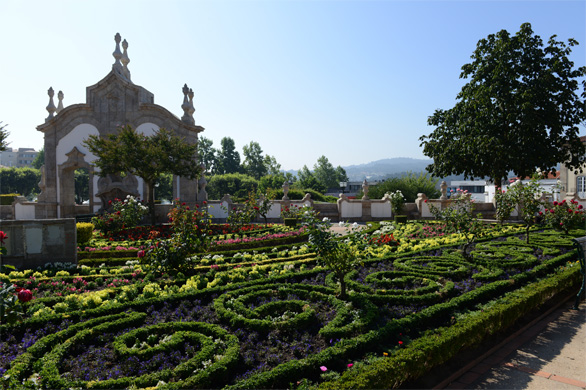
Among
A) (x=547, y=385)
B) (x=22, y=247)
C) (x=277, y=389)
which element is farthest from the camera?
(x=22, y=247)

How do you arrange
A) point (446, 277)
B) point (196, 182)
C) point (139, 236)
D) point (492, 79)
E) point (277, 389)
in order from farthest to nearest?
point (196, 182) → point (492, 79) → point (139, 236) → point (446, 277) → point (277, 389)

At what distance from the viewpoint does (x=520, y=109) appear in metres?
15.3

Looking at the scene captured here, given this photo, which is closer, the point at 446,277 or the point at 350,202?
the point at 446,277

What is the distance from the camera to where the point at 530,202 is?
10.7m

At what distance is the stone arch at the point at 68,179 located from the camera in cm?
2133

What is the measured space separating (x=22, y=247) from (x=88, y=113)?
15.7 m

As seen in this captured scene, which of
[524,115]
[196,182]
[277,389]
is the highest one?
[524,115]

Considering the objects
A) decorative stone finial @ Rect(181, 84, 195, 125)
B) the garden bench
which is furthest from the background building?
the garden bench

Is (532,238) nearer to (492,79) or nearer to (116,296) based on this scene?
(492,79)

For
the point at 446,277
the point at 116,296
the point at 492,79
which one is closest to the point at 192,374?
the point at 116,296

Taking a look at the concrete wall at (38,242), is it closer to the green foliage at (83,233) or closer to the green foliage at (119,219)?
the green foliage at (83,233)

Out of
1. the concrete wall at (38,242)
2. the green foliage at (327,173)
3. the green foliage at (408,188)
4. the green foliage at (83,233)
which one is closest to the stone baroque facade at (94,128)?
the green foliage at (83,233)

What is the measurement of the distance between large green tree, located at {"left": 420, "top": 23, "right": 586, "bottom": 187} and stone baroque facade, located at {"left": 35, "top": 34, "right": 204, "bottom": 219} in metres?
14.2

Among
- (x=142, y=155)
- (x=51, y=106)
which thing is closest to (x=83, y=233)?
(x=142, y=155)
